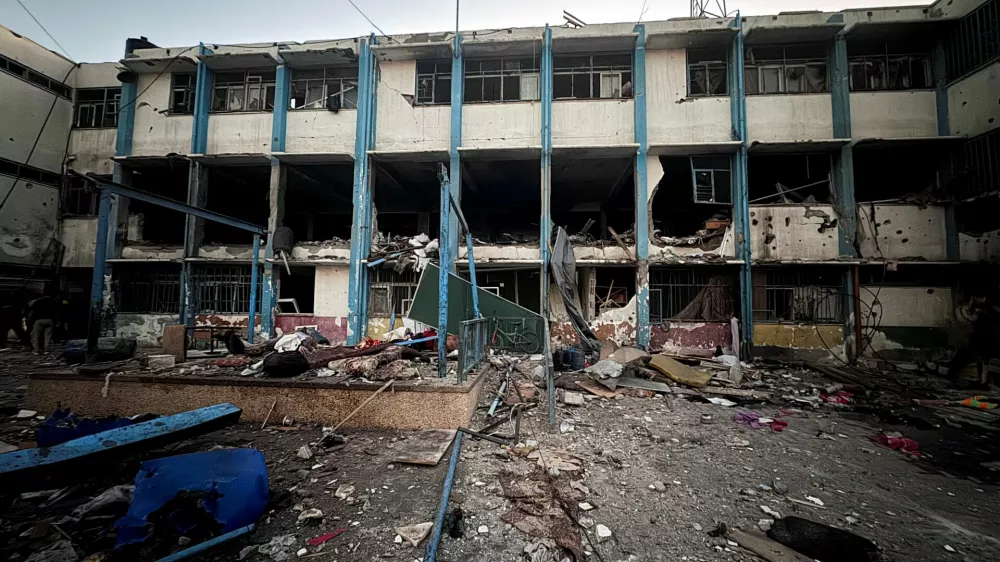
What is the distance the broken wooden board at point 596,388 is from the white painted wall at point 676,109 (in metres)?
7.21

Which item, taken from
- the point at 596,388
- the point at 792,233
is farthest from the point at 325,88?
the point at 792,233

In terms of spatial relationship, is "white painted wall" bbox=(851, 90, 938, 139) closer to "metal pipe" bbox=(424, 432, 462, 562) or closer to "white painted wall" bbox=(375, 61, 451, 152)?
"white painted wall" bbox=(375, 61, 451, 152)

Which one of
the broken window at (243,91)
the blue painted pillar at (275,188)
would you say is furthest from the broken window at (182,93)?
the blue painted pillar at (275,188)

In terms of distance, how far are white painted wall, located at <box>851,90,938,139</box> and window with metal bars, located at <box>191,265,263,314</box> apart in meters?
18.0

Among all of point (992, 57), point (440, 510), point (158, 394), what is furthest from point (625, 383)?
point (992, 57)

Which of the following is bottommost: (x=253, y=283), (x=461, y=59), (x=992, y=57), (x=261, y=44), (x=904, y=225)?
(x=253, y=283)

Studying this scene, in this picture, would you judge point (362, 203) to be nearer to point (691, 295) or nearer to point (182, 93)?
point (182, 93)

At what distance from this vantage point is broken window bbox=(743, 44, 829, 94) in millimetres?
10109

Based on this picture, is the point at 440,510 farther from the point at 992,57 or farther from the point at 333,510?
the point at 992,57

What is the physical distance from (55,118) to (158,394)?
1534 cm

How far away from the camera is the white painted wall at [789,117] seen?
385 inches

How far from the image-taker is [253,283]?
888cm

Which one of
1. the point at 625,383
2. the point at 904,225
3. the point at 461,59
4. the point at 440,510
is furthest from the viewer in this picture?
the point at 461,59

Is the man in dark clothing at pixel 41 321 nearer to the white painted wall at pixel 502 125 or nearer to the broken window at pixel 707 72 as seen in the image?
the white painted wall at pixel 502 125
